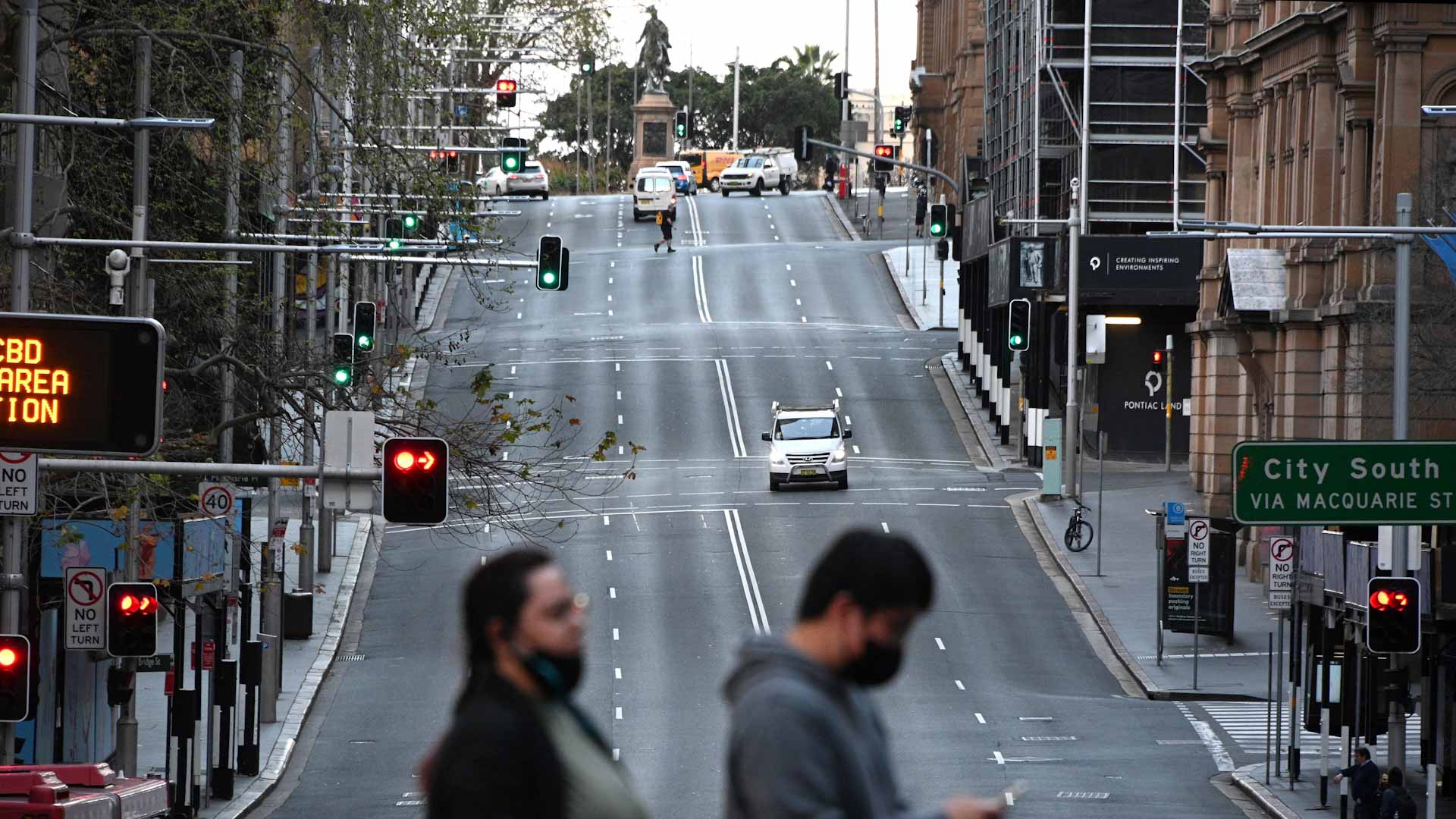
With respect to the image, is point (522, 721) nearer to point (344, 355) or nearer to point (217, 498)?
point (217, 498)

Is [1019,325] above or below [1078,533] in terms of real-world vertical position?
above

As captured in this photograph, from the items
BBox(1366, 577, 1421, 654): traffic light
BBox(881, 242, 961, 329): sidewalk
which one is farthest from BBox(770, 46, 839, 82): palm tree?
BBox(1366, 577, 1421, 654): traffic light

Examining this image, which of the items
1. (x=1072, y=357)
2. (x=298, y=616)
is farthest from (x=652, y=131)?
(x=298, y=616)

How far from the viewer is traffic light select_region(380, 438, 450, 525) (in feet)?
57.8

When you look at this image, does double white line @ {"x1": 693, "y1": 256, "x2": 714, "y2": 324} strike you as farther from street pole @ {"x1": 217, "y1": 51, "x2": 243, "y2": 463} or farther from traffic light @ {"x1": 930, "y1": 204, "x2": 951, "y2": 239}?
street pole @ {"x1": 217, "y1": 51, "x2": 243, "y2": 463}

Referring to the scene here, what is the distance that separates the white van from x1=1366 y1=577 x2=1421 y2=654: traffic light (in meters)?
70.6

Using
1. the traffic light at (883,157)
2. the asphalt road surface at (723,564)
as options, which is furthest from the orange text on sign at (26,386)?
the traffic light at (883,157)

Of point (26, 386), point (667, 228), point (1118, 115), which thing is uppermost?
point (1118, 115)

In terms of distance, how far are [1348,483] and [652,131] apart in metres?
110

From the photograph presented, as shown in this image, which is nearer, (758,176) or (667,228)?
(667,228)

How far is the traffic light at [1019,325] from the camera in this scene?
5028 cm

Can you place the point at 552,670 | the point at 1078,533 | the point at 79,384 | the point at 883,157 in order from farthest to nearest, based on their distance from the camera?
1. the point at 883,157
2. the point at 1078,533
3. the point at 79,384
4. the point at 552,670

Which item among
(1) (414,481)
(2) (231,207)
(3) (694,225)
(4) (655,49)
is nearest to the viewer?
(1) (414,481)

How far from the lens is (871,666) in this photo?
4785mm
